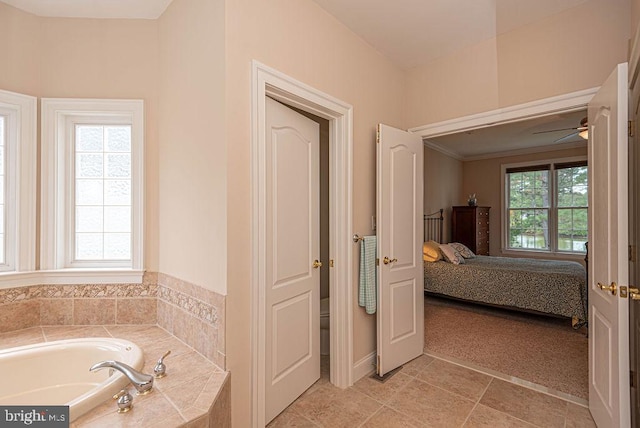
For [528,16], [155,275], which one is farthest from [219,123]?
[528,16]

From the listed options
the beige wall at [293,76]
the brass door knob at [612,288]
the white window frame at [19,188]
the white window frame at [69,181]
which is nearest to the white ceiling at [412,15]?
the beige wall at [293,76]

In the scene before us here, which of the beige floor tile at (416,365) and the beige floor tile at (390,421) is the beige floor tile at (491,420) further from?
the beige floor tile at (416,365)

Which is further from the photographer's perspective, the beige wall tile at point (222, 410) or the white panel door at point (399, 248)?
the white panel door at point (399, 248)

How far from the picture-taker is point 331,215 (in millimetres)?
2406

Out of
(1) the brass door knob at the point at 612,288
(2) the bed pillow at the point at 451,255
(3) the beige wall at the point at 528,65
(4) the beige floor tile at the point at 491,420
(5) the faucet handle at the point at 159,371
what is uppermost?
(3) the beige wall at the point at 528,65

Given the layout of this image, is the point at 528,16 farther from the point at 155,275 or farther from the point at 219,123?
→ the point at 155,275

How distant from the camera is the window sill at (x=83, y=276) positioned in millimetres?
2139

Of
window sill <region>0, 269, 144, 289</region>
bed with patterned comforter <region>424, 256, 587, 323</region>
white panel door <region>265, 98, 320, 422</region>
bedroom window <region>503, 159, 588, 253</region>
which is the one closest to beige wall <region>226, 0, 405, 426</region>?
white panel door <region>265, 98, 320, 422</region>

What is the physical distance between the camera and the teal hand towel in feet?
8.02

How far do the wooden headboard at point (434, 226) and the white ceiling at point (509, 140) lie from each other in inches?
50.5

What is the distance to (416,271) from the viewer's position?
2.83m

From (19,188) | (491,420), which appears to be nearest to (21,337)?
A: (19,188)

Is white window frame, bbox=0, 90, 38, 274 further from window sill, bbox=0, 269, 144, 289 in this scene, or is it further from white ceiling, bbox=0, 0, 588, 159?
white ceiling, bbox=0, 0, 588, 159

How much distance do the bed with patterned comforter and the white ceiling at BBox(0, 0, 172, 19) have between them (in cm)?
420
